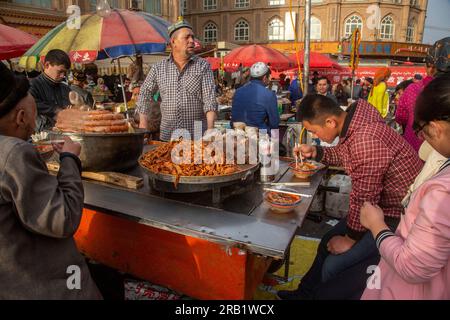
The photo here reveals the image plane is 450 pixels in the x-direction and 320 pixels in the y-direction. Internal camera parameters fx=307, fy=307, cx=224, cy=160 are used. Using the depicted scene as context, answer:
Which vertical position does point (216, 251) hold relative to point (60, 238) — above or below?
below

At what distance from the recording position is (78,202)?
4.30ft

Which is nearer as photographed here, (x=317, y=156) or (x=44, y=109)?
(x=317, y=156)

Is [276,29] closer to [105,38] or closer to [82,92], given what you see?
[82,92]

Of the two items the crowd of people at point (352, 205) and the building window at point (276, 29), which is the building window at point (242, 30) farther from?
the crowd of people at point (352, 205)

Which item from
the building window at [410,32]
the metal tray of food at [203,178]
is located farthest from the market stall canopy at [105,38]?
the building window at [410,32]

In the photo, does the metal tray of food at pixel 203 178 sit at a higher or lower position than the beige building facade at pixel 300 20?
lower

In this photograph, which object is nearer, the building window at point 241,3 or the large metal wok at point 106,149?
the large metal wok at point 106,149

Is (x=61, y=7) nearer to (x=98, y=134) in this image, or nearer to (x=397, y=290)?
(x=98, y=134)

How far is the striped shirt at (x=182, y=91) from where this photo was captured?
3.15 m

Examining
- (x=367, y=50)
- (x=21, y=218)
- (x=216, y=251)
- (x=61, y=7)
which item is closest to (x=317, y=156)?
(x=216, y=251)

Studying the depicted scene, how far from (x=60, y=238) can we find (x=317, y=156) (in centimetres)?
197

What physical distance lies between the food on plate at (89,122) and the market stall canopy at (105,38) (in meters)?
2.00

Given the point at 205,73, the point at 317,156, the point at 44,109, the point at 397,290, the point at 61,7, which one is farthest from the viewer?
the point at 61,7

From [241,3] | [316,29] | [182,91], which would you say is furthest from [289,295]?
[241,3]
